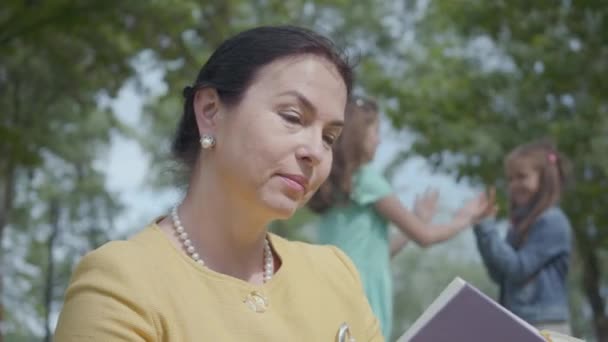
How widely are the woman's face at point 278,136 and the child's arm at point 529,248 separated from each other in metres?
3.15

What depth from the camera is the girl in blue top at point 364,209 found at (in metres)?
4.35

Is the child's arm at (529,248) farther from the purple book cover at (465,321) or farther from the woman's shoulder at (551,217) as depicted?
the purple book cover at (465,321)

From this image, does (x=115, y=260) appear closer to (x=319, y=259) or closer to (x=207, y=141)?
(x=207, y=141)

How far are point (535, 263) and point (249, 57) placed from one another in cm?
333

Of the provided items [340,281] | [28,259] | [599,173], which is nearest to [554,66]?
[599,173]

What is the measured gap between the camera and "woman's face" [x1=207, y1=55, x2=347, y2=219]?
172 cm

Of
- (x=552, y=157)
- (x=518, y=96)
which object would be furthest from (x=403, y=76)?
(x=552, y=157)

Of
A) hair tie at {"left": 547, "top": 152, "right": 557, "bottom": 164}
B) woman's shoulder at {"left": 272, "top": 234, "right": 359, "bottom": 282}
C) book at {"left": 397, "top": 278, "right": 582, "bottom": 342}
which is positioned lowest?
book at {"left": 397, "top": 278, "right": 582, "bottom": 342}

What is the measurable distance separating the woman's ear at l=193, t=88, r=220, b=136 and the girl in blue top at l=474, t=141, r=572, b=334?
9.88ft

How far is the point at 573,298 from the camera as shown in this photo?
22.4 meters

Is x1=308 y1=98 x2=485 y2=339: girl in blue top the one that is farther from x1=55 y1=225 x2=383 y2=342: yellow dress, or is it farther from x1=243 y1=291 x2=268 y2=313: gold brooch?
x1=243 y1=291 x2=268 y2=313: gold brooch

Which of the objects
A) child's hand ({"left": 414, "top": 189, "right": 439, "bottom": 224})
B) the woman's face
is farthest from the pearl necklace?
child's hand ({"left": 414, "top": 189, "right": 439, "bottom": 224})

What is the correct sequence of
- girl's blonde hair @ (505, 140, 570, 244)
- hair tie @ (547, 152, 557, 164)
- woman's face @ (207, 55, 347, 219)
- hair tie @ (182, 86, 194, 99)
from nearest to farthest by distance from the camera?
woman's face @ (207, 55, 347, 219) < hair tie @ (182, 86, 194, 99) < girl's blonde hair @ (505, 140, 570, 244) < hair tie @ (547, 152, 557, 164)

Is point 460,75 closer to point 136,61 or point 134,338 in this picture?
point 136,61
